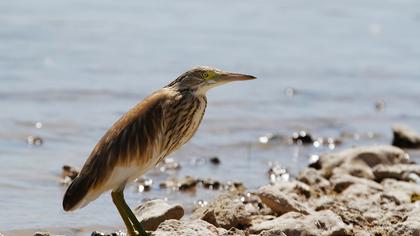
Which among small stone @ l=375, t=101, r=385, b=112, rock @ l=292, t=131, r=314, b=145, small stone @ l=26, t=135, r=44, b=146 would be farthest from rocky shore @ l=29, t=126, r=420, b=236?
small stone @ l=375, t=101, r=385, b=112

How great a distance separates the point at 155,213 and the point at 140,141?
1.20 meters

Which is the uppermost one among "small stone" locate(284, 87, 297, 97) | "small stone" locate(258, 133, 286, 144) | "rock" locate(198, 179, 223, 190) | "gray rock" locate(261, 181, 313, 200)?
"gray rock" locate(261, 181, 313, 200)

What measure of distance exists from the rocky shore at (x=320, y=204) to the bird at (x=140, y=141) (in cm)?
43

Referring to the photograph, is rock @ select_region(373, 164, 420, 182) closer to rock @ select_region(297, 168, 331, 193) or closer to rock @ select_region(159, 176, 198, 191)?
rock @ select_region(297, 168, 331, 193)

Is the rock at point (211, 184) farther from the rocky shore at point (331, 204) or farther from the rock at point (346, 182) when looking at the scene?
the rock at point (346, 182)

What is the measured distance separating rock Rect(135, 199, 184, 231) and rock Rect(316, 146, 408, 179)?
3.03m

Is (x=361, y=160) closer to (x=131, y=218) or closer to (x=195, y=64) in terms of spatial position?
(x=131, y=218)

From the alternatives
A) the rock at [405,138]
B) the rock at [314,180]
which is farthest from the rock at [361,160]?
the rock at [405,138]

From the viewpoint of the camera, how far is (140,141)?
7.49 meters

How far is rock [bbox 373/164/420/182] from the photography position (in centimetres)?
1121

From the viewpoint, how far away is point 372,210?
9.54 m

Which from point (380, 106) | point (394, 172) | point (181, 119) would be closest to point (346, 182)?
point (394, 172)

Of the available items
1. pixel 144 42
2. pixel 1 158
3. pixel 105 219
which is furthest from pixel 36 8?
pixel 105 219

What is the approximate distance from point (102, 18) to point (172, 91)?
13604mm
